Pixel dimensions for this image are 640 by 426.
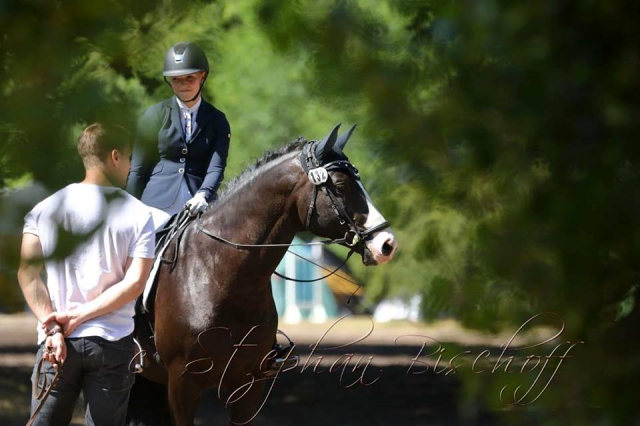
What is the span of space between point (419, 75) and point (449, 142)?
112 mm

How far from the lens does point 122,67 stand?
5.20ft

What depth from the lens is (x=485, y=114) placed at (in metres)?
1.61

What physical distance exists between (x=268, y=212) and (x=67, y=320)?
1.57 metres

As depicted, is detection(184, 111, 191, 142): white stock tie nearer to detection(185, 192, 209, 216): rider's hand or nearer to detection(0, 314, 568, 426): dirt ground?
detection(185, 192, 209, 216): rider's hand

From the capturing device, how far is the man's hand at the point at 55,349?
461 centimetres

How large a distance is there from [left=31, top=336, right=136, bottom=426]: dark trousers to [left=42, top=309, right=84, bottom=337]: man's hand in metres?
0.07

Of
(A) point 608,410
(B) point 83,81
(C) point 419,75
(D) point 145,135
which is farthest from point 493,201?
(B) point 83,81

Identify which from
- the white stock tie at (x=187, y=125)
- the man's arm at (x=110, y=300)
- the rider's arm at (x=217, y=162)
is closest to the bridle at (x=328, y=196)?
the rider's arm at (x=217, y=162)

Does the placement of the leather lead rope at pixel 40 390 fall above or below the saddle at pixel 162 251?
below

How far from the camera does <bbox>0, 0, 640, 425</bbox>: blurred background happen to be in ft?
5.10

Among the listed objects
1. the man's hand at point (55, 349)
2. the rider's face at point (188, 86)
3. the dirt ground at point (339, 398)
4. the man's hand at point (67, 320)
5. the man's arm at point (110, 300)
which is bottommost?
the dirt ground at point (339, 398)

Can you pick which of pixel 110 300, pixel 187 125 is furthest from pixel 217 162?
pixel 110 300

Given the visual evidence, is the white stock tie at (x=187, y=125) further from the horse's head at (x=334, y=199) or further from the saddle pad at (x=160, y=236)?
the horse's head at (x=334, y=199)

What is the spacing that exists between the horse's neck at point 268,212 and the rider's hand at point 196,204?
282 mm
